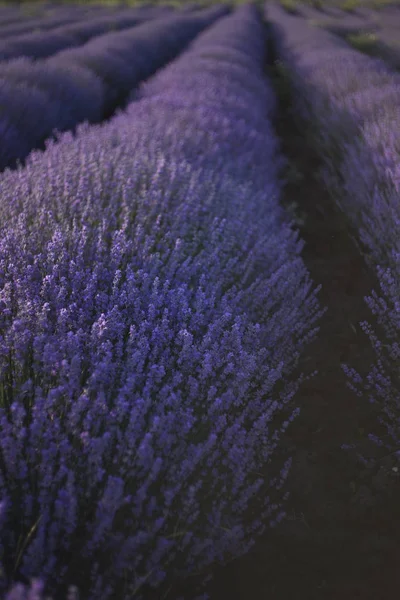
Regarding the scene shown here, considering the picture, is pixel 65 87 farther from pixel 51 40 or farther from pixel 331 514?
pixel 331 514

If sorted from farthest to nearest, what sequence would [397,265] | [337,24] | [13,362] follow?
[337,24]
[397,265]
[13,362]

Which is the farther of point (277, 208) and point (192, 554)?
point (277, 208)

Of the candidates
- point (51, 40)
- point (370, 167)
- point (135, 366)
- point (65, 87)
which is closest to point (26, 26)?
point (51, 40)

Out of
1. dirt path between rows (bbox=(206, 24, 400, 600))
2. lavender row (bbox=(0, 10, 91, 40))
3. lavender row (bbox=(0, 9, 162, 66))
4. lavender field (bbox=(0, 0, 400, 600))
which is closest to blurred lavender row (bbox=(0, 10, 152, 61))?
lavender row (bbox=(0, 9, 162, 66))

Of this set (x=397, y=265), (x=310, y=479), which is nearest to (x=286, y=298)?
(x=397, y=265)

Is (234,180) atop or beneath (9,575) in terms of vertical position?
atop

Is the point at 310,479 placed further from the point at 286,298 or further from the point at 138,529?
the point at 138,529

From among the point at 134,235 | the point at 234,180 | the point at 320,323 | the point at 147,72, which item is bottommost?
the point at 320,323

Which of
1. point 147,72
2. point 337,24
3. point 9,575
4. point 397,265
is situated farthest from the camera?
point 337,24
